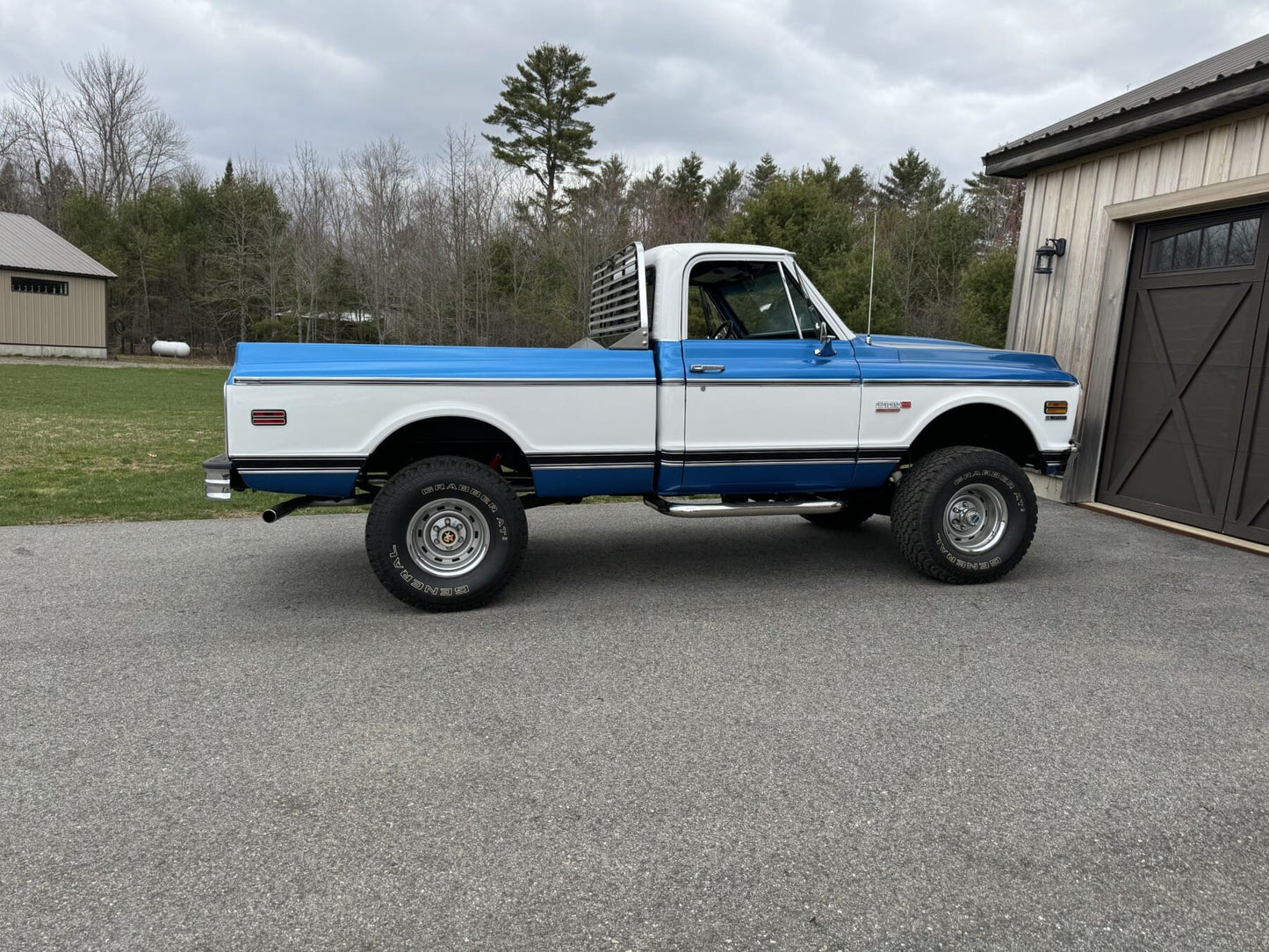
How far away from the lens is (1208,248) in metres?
7.26

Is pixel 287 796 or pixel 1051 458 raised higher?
pixel 1051 458

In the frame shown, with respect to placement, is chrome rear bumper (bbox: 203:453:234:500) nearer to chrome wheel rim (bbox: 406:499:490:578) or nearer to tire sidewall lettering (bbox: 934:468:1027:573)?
chrome wheel rim (bbox: 406:499:490:578)

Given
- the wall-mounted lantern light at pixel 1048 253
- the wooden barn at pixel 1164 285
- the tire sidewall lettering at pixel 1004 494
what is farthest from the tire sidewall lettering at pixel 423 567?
the wall-mounted lantern light at pixel 1048 253

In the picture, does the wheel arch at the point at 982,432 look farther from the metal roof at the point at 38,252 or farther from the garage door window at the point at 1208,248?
the metal roof at the point at 38,252

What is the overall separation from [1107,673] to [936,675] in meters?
0.84

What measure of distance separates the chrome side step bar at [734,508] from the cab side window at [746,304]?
1.07m

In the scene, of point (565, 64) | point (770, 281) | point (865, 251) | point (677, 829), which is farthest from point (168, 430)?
point (565, 64)

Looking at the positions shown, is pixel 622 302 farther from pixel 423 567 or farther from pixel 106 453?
pixel 106 453

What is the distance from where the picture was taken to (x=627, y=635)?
4625 millimetres

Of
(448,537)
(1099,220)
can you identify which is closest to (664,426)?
(448,537)

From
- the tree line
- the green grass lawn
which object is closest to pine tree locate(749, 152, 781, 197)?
the tree line

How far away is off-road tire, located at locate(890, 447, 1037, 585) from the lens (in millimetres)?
5508

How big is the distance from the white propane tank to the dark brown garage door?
41.7 metres

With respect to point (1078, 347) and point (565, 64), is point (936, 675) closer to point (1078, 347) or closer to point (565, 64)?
point (1078, 347)
